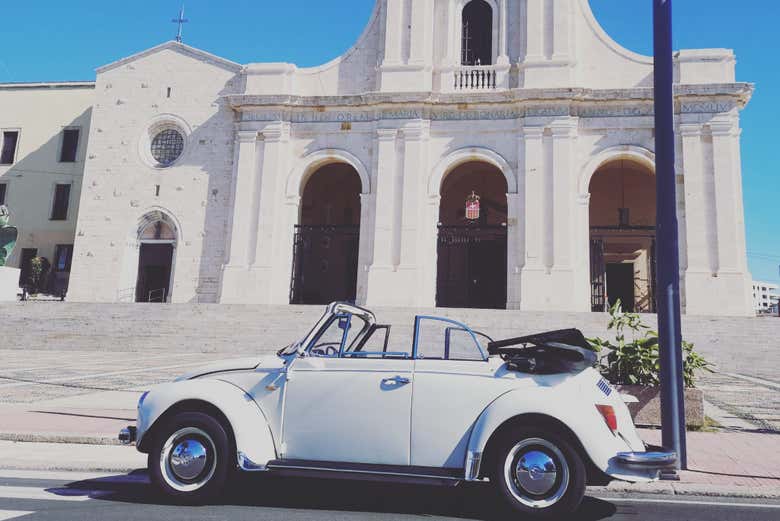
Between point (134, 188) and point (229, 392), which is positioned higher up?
point (134, 188)

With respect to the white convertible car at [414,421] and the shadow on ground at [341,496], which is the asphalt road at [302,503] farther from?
the white convertible car at [414,421]

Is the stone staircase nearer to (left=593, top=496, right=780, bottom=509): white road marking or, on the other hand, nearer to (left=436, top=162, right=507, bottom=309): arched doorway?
(left=436, top=162, right=507, bottom=309): arched doorway

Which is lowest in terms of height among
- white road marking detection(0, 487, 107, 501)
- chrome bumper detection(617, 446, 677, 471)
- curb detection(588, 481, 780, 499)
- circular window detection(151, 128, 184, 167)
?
white road marking detection(0, 487, 107, 501)

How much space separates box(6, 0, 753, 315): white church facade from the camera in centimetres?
2181

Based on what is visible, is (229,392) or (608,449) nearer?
(608,449)

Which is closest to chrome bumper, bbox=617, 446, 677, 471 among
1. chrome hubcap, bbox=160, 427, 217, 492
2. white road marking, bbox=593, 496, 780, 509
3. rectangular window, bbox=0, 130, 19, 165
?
white road marking, bbox=593, 496, 780, 509

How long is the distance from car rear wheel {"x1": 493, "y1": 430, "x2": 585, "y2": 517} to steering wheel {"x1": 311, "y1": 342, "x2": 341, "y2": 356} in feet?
5.00

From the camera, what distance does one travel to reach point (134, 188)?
25.1 meters

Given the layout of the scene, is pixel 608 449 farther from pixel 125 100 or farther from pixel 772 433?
pixel 125 100

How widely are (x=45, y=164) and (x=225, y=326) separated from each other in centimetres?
1739

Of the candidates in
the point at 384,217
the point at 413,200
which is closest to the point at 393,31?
the point at 413,200

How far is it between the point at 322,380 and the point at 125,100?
25.7 metres

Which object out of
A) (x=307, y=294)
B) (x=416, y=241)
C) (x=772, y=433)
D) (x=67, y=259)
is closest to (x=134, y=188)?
(x=67, y=259)

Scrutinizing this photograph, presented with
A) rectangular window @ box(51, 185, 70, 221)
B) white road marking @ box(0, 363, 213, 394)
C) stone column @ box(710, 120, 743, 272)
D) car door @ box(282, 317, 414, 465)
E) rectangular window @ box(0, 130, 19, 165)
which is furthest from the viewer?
rectangular window @ box(0, 130, 19, 165)
